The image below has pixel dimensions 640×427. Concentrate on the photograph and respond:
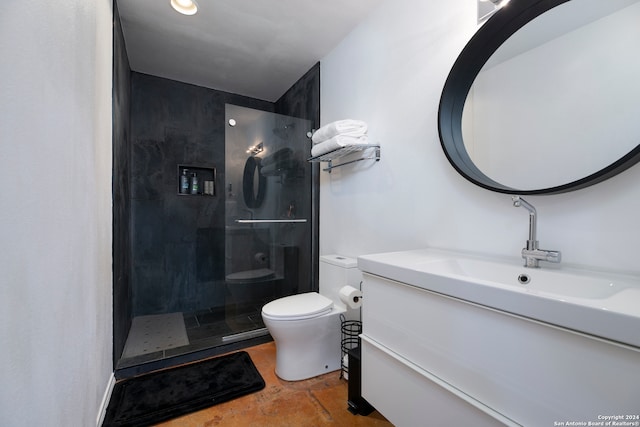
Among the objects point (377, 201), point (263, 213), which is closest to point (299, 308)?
point (377, 201)

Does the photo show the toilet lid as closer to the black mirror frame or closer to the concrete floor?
the concrete floor

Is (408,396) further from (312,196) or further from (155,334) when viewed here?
(155,334)

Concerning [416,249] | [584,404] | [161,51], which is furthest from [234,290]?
[584,404]

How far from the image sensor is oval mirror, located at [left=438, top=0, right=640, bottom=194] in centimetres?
91

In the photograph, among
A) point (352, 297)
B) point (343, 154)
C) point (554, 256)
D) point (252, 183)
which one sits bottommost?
point (352, 297)

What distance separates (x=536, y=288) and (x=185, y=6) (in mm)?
2534

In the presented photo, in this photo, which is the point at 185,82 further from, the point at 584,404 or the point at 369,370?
the point at 584,404

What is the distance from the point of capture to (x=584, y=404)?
597 millimetres

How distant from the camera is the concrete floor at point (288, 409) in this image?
142 cm

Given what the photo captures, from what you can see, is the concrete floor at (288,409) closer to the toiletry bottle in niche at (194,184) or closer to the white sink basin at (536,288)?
the white sink basin at (536,288)

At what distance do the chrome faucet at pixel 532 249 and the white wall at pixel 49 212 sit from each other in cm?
149

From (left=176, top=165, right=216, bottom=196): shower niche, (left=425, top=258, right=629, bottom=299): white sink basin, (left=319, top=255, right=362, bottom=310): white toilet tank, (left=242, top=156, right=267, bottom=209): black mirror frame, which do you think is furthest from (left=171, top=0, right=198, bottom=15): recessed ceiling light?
(left=425, top=258, right=629, bottom=299): white sink basin

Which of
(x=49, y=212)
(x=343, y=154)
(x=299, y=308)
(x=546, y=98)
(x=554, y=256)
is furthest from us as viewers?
(x=343, y=154)

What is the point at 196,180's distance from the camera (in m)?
2.96
